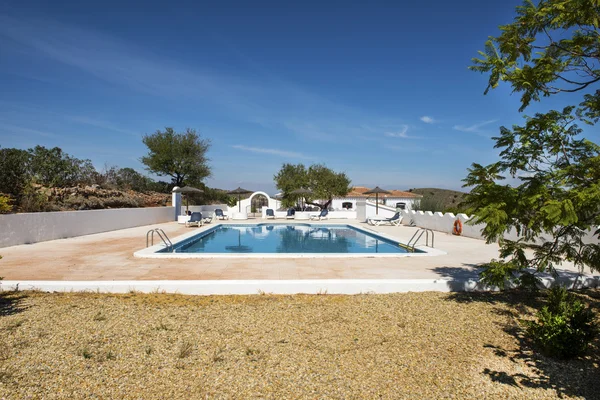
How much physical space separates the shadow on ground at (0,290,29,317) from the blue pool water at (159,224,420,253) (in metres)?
4.77

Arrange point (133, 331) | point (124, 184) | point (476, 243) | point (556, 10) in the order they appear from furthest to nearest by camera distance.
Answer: point (124, 184) < point (476, 243) < point (556, 10) < point (133, 331)

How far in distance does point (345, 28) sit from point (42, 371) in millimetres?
17300

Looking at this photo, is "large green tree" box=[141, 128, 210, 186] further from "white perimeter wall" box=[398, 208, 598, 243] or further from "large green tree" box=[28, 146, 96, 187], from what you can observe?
"white perimeter wall" box=[398, 208, 598, 243]

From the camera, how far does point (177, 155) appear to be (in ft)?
104

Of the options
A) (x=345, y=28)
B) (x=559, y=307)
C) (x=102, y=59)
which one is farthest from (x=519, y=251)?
(x=102, y=59)

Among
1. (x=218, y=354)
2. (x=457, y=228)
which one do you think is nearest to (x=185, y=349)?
(x=218, y=354)

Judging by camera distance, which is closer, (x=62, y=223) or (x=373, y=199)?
(x=62, y=223)

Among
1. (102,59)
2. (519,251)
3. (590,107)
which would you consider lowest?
(519,251)

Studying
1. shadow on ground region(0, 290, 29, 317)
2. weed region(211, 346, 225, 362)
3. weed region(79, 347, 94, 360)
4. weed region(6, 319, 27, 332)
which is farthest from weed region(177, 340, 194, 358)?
shadow on ground region(0, 290, 29, 317)

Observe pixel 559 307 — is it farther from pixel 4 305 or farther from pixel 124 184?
pixel 124 184

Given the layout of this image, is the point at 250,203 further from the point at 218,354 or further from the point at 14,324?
the point at 218,354

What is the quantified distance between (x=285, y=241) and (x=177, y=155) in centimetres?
2025

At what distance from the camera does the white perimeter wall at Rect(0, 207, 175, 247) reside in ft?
37.0

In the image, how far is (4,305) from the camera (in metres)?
5.26
